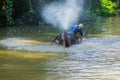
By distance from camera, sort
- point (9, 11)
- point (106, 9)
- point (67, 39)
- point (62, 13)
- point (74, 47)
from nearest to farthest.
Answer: point (74, 47)
point (67, 39)
point (9, 11)
point (62, 13)
point (106, 9)

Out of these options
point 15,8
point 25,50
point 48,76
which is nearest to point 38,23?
point 15,8

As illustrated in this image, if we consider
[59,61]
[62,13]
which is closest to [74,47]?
[59,61]

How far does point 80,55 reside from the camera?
56.5 feet

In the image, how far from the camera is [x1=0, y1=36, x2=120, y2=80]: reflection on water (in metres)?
12.8

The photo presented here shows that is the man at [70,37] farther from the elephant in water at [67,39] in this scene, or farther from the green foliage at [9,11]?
the green foliage at [9,11]

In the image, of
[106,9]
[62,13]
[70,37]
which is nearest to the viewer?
[70,37]

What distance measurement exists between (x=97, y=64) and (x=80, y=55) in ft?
7.50

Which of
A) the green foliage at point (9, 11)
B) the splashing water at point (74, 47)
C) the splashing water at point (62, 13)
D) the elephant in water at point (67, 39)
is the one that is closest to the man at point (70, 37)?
the elephant in water at point (67, 39)

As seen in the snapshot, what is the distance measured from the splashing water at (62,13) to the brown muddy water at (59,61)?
46.8 feet

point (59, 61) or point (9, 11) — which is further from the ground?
point (9, 11)

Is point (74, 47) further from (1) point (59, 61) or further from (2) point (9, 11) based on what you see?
(2) point (9, 11)

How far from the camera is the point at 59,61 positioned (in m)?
15.7

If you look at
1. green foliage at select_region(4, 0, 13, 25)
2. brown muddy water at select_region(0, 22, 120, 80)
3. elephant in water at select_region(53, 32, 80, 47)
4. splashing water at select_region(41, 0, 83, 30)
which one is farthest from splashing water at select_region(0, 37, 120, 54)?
splashing water at select_region(41, 0, 83, 30)

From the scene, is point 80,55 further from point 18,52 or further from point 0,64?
point 0,64
